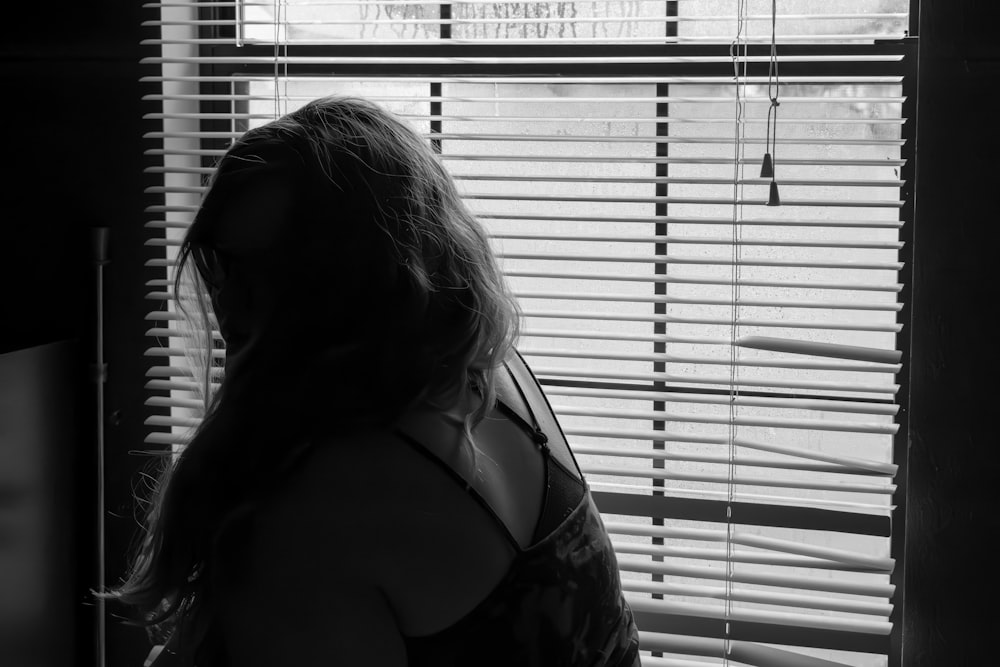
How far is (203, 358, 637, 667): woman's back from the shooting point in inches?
30.7

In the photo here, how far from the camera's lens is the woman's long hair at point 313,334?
0.82 m

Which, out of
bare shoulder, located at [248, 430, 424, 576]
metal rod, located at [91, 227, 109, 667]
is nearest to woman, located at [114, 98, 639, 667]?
bare shoulder, located at [248, 430, 424, 576]

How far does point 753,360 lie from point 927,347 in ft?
3.91

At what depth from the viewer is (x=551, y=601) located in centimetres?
85

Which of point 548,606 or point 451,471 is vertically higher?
point 451,471

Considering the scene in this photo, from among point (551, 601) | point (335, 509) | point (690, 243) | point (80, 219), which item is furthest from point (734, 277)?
point (80, 219)

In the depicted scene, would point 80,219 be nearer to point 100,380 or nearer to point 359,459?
point 100,380

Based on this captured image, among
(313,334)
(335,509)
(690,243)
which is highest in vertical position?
(690,243)

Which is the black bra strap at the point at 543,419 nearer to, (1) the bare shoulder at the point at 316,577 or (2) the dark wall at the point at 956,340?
(1) the bare shoulder at the point at 316,577

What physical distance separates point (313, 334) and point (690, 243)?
1092mm

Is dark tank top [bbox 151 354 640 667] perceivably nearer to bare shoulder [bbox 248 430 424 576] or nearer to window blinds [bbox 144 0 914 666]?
bare shoulder [bbox 248 430 424 576]

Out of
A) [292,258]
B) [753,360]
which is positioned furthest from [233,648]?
[753,360]

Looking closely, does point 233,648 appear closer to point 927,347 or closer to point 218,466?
point 218,466

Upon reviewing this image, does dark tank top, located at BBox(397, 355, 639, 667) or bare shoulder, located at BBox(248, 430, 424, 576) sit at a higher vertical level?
bare shoulder, located at BBox(248, 430, 424, 576)
